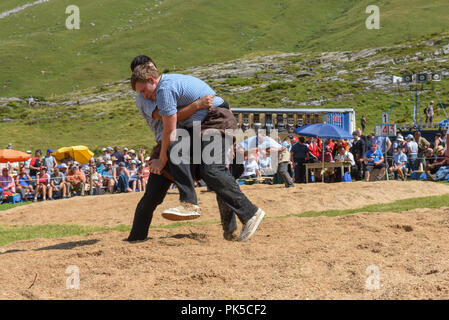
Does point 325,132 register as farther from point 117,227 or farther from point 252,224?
point 252,224

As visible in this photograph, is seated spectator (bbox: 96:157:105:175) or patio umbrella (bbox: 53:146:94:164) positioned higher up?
patio umbrella (bbox: 53:146:94:164)

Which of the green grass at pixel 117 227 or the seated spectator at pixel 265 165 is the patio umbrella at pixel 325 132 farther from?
the green grass at pixel 117 227

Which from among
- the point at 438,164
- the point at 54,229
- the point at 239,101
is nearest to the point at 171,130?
the point at 54,229

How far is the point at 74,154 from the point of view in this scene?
2148 cm

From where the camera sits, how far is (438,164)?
18.2 m

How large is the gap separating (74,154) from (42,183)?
11.5 feet

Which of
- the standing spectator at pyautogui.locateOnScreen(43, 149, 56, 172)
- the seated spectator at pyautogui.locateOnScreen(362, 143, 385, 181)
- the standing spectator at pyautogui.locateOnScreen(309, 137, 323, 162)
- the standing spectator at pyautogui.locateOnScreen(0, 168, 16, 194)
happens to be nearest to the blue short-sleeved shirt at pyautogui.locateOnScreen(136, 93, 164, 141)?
the standing spectator at pyautogui.locateOnScreen(0, 168, 16, 194)

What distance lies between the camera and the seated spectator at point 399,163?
1898cm

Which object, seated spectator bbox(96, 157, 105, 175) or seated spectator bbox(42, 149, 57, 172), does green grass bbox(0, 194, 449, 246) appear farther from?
seated spectator bbox(42, 149, 57, 172)

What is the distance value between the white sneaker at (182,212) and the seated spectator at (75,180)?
13416 mm

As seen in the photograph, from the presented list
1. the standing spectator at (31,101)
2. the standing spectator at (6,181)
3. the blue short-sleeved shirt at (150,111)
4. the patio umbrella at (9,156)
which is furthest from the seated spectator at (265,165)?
the standing spectator at (31,101)

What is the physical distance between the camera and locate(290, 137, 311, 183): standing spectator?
1867 centimetres

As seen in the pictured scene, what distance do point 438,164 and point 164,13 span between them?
135113mm

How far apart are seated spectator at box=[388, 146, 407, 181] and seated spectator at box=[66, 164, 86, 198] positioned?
407 inches
